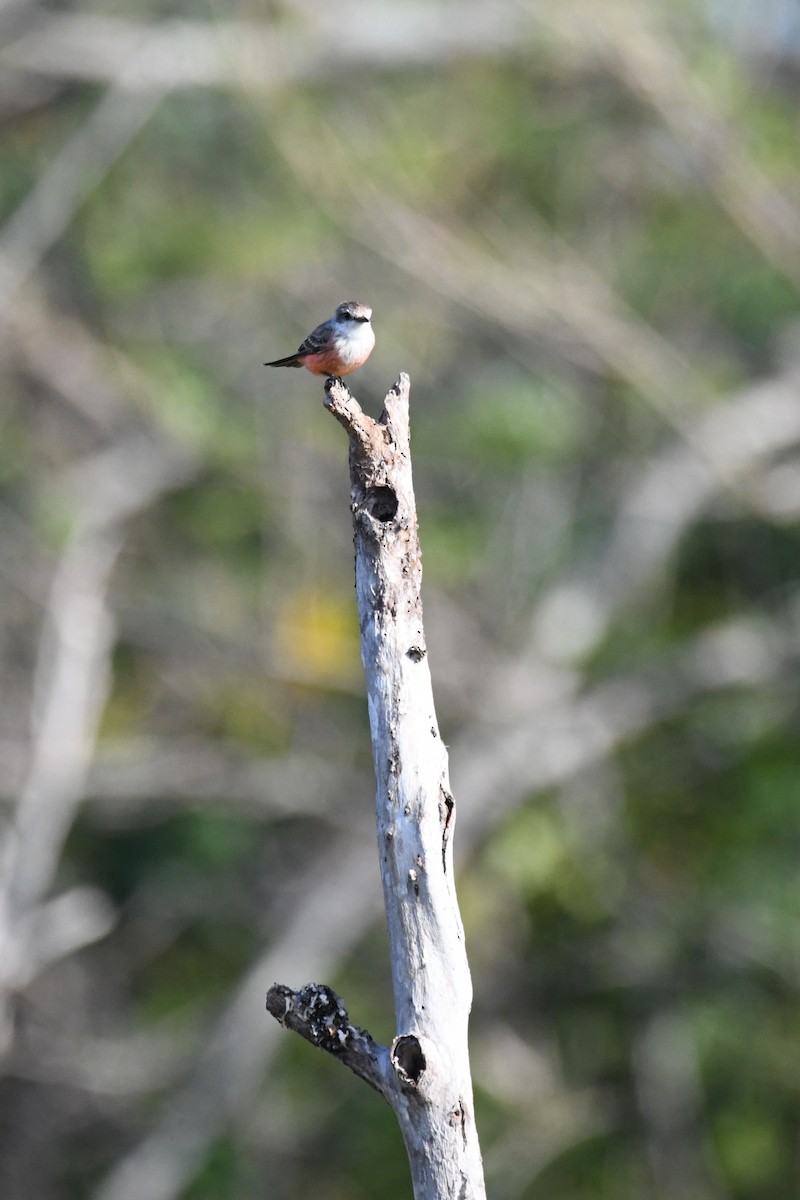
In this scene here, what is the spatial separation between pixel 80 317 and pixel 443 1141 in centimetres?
1226

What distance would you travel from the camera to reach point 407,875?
3189 mm

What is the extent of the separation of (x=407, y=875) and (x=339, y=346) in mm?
2707

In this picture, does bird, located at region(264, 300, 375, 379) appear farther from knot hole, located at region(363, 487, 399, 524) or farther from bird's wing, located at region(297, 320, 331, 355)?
knot hole, located at region(363, 487, 399, 524)

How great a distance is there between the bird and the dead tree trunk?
1849 mm

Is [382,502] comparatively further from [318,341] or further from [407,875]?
[318,341]

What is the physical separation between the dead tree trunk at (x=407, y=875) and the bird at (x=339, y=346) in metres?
1.85

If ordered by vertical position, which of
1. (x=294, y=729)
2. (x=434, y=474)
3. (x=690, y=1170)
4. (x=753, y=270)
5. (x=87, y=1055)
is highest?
(x=753, y=270)

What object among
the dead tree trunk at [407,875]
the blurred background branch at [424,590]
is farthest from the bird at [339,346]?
the blurred background branch at [424,590]

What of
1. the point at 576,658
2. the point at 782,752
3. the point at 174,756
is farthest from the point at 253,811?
the point at 782,752

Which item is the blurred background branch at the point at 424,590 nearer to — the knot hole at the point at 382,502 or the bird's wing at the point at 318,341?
the bird's wing at the point at 318,341

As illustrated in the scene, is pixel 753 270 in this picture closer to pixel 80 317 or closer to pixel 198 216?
pixel 198 216

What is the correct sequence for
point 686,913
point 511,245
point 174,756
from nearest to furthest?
point 511,245 → point 174,756 → point 686,913

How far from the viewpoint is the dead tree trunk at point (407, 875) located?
3000mm

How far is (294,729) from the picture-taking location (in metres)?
14.1
